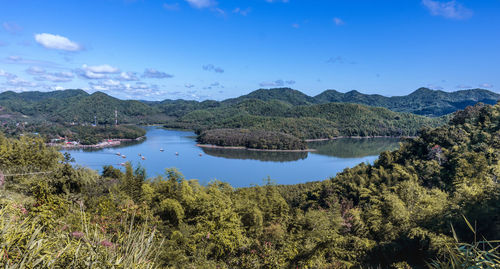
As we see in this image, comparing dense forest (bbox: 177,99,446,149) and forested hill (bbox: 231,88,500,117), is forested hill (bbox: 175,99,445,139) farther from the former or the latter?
forested hill (bbox: 231,88,500,117)

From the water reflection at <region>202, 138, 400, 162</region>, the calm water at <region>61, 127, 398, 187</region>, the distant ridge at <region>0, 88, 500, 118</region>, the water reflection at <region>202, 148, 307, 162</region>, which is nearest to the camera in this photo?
the calm water at <region>61, 127, 398, 187</region>

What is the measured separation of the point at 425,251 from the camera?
22.8 ft

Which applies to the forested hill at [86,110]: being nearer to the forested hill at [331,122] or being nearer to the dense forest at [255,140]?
the forested hill at [331,122]

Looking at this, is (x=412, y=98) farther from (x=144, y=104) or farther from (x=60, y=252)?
(x=60, y=252)

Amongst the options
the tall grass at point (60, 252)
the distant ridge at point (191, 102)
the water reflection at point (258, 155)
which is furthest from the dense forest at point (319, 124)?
the tall grass at point (60, 252)

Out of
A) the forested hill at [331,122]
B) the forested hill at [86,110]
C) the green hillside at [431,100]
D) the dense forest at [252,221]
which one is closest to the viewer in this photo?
the dense forest at [252,221]

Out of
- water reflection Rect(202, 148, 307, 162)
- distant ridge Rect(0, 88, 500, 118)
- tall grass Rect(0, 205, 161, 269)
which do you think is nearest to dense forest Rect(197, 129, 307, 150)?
water reflection Rect(202, 148, 307, 162)

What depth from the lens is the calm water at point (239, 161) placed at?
30.3m

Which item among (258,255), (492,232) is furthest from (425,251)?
(258,255)

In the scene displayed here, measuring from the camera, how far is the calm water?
30281 mm

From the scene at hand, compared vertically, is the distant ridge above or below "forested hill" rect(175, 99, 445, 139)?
above

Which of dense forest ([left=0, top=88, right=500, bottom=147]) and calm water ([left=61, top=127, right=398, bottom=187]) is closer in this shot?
calm water ([left=61, top=127, right=398, bottom=187])

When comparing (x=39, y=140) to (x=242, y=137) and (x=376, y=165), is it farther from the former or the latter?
(x=242, y=137)

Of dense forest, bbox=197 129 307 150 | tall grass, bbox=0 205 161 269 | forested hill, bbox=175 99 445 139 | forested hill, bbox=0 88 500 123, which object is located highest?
forested hill, bbox=0 88 500 123
